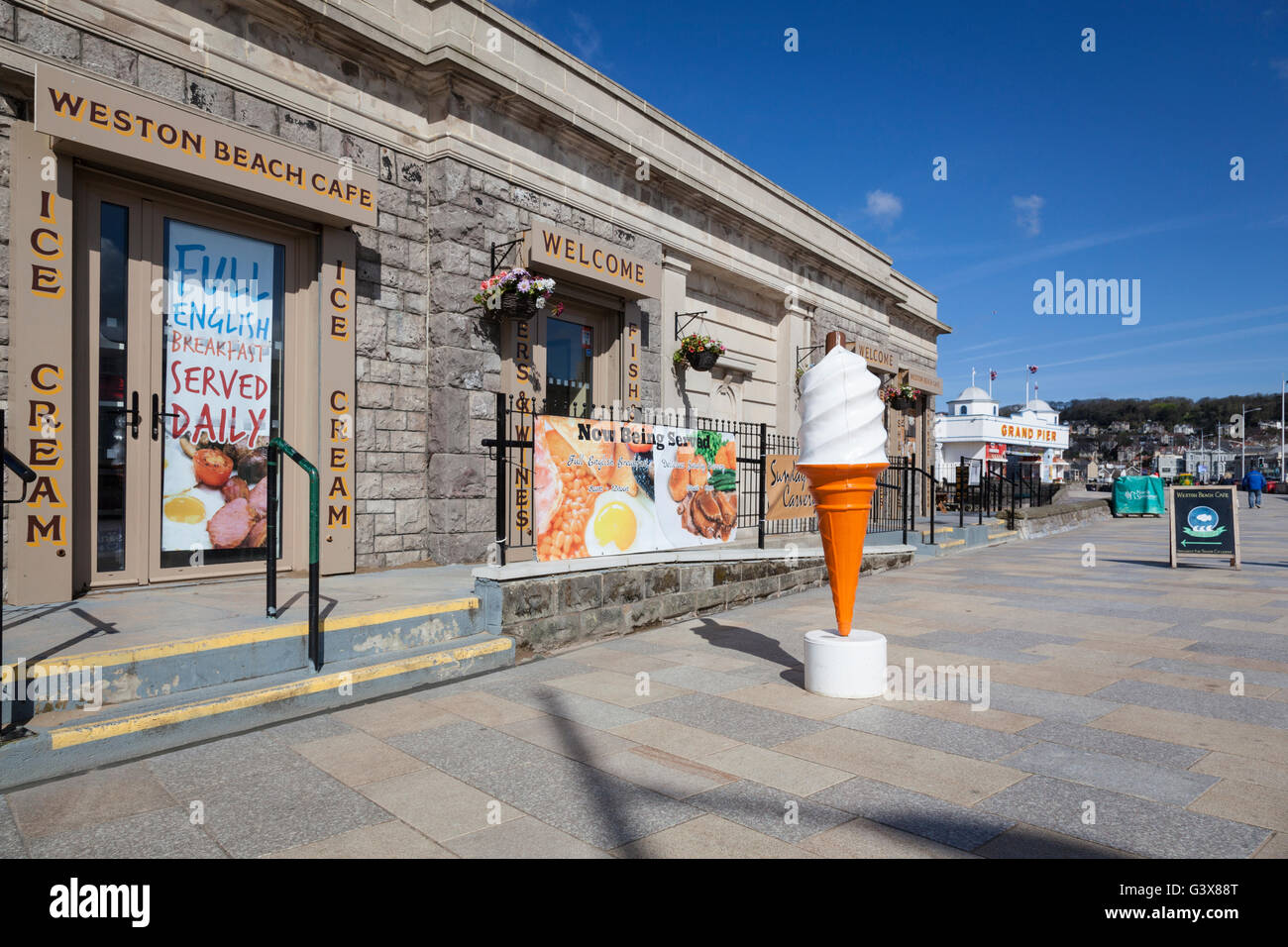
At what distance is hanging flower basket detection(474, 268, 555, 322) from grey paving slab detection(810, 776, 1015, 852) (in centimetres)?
632

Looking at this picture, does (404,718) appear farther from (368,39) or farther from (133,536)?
(368,39)

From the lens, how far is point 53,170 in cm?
575

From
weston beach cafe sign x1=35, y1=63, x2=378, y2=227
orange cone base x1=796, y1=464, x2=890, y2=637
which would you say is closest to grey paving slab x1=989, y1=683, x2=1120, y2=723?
orange cone base x1=796, y1=464, x2=890, y2=637

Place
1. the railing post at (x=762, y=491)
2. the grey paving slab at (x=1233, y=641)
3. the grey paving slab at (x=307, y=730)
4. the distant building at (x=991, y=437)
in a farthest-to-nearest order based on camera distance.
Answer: the distant building at (x=991, y=437) → the railing post at (x=762, y=491) → the grey paving slab at (x=1233, y=641) → the grey paving slab at (x=307, y=730)

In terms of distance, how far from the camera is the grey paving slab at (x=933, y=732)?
3912 millimetres

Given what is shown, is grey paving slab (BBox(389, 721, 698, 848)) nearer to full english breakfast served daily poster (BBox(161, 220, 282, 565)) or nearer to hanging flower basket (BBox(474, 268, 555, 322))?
full english breakfast served daily poster (BBox(161, 220, 282, 565))

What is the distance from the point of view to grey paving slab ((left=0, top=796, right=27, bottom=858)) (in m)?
2.85

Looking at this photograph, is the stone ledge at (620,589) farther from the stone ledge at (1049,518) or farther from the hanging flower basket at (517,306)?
the stone ledge at (1049,518)

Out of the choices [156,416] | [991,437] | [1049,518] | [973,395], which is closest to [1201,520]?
[1049,518]

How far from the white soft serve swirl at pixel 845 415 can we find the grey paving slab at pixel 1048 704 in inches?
64.0

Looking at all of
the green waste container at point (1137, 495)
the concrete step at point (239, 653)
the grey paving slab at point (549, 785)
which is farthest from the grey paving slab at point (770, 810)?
the green waste container at point (1137, 495)

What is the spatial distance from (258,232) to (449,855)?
20.9 ft

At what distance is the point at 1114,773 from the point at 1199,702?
5.19ft
